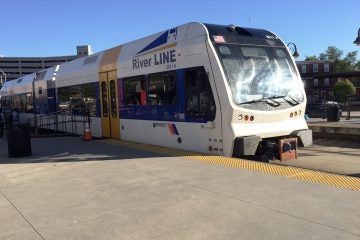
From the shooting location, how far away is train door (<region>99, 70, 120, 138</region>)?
47.8ft

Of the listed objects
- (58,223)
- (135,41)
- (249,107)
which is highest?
(135,41)

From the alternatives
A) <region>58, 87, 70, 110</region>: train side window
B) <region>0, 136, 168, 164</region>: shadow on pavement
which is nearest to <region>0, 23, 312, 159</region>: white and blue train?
<region>0, 136, 168, 164</region>: shadow on pavement

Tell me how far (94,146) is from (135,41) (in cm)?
333

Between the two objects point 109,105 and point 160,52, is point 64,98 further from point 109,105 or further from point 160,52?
point 160,52

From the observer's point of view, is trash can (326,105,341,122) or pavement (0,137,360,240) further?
trash can (326,105,341,122)

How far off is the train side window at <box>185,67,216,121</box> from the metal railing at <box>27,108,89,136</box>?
737 centimetres

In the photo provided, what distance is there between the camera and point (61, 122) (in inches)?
800

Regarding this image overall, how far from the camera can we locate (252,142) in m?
9.55

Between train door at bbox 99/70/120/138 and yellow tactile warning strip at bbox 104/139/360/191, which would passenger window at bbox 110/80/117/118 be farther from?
yellow tactile warning strip at bbox 104/139/360/191

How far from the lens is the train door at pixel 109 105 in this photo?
14578 mm

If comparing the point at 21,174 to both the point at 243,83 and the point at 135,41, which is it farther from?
the point at 135,41

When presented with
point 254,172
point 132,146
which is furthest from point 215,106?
point 132,146

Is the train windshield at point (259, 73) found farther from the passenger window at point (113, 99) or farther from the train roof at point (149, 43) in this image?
the passenger window at point (113, 99)

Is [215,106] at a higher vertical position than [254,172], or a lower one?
higher
